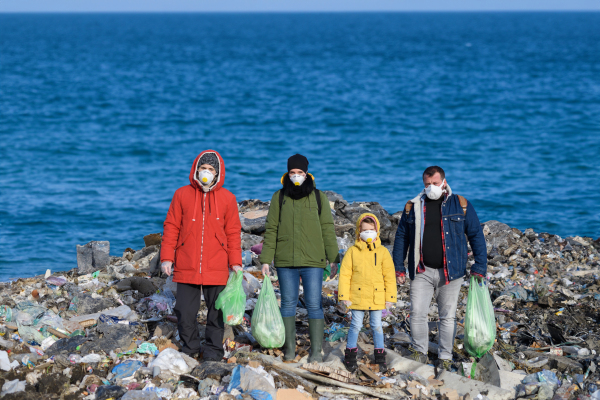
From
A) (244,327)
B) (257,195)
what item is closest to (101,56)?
(257,195)

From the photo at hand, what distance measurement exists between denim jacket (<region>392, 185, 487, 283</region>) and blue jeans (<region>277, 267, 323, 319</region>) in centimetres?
81

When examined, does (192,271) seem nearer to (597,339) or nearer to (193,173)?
(193,173)

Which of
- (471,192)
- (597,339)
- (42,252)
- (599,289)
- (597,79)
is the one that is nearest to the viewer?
(597,339)

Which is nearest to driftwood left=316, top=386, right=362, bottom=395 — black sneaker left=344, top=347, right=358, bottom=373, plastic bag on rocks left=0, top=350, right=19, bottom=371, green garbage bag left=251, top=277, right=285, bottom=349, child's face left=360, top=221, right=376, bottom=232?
black sneaker left=344, top=347, right=358, bottom=373

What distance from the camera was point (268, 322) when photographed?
241 inches

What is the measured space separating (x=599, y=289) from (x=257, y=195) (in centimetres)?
1009

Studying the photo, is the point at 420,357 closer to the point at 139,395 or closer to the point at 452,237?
the point at 452,237

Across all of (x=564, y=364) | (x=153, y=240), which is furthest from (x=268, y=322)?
(x=153, y=240)

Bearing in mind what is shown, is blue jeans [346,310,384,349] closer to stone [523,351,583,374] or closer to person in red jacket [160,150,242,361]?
person in red jacket [160,150,242,361]

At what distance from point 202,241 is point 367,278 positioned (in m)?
1.62

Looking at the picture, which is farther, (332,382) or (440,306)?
(440,306)

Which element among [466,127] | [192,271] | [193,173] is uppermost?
[466,127]

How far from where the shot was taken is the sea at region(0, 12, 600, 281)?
16656 millimetres

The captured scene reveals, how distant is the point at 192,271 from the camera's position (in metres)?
6.01
